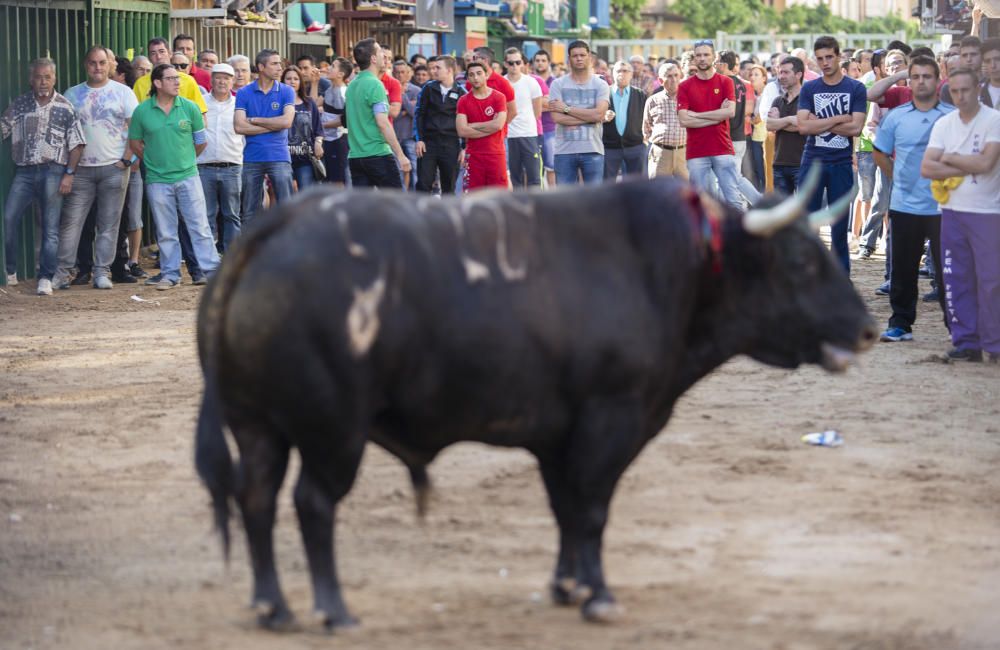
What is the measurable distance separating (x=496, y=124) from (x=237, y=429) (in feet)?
34.6

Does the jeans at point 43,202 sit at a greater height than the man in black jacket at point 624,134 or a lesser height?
lesser

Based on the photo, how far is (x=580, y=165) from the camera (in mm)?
16703

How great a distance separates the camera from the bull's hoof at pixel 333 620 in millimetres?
5246

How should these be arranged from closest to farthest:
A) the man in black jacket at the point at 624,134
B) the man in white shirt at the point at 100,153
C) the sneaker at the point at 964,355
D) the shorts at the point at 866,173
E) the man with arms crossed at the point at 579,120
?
the sneaker at the point at 964,355 < the man in white shirt at the point at 100,153 < the man with arms crossed at the point at 579,120 < the shorts at the point at 866,173 < the man in black jacket at the point at 624,134

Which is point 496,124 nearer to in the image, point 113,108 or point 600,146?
point 600,146

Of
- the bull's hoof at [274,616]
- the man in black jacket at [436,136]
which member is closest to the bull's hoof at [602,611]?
the bull's hoof at [274,616]

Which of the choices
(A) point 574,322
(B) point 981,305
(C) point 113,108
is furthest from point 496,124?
(A) point 574,322

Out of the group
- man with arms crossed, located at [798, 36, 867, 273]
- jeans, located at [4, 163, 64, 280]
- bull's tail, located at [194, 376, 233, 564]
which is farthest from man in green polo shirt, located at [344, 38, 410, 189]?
bull's tail, located at [194, 376, 233, 564]

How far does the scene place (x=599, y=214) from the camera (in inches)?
215

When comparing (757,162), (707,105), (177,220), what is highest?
(707,105)

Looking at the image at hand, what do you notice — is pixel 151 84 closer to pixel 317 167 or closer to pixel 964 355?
pixel 317 167

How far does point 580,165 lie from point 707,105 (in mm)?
1768

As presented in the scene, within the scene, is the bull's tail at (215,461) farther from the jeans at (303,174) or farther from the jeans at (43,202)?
the jeans at (303,174)

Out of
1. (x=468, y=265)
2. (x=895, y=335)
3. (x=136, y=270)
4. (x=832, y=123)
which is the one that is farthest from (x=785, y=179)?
(x=468, y=265)
